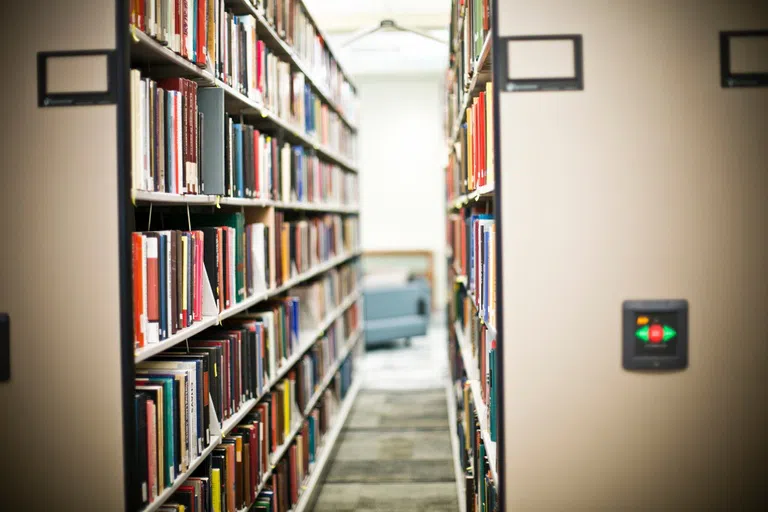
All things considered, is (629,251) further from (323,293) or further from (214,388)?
(323,293)

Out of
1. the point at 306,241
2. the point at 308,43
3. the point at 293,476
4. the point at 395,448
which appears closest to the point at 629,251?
the point at 293,476

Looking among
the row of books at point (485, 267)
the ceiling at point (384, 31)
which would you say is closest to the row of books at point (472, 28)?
the row of books at point (485, 267)

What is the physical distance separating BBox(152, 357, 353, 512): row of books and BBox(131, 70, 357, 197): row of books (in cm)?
86

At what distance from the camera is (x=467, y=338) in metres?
3.33

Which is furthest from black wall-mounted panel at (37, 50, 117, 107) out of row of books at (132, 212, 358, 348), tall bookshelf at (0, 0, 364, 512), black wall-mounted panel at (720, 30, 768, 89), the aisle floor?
the aisle floor

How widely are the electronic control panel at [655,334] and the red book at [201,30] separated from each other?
140cm

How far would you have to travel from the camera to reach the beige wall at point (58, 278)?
1.48 m

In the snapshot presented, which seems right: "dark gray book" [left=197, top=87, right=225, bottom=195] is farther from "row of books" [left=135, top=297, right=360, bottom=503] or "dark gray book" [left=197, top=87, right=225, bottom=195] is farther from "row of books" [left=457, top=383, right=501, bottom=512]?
"row of books" [left=457, top=383, right=501, bottom=512]

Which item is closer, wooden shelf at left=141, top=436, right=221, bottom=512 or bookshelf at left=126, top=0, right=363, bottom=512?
wooden shelf at left=141, top=436, right=221, bottom=512

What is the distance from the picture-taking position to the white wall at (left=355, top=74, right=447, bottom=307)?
9070 mm

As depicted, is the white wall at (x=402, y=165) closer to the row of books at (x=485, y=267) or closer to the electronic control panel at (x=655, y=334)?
the row of books at (x=485, y=267)

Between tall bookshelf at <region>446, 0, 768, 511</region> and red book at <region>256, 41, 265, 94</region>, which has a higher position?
red book at <region>256, 41, 265, 94</region>

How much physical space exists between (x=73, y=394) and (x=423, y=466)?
2580mm

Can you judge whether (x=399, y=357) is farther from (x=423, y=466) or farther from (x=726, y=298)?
(x=726, y=298)
